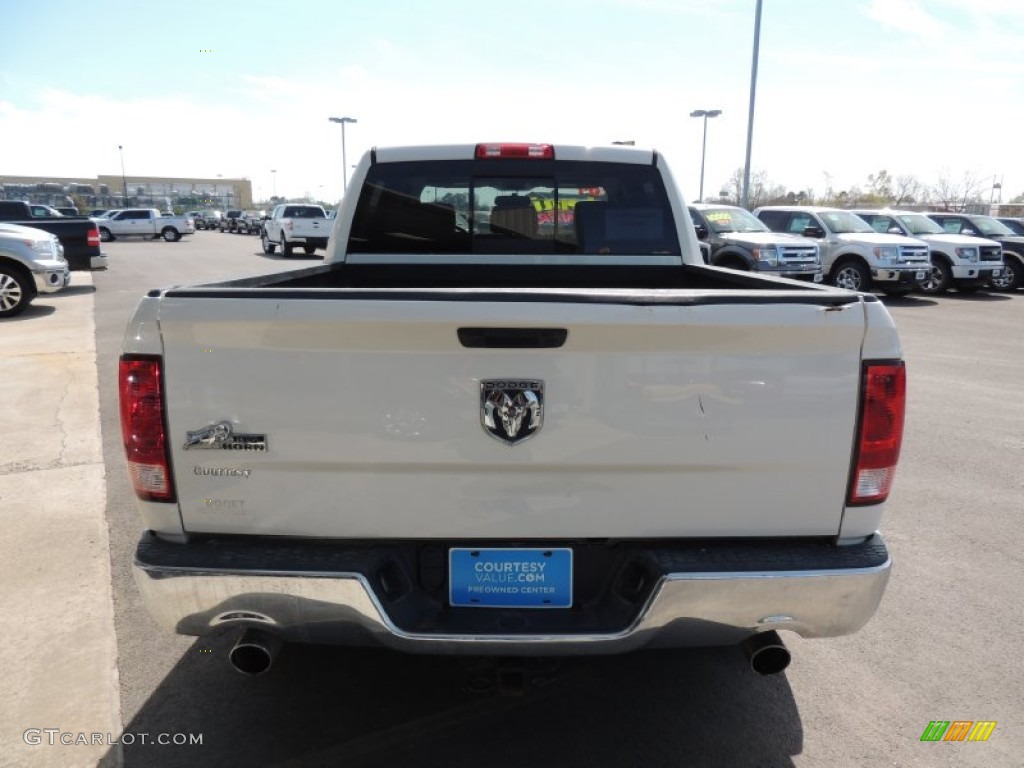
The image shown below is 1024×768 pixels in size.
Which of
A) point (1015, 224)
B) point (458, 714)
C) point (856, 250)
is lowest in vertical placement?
point (458, 714)

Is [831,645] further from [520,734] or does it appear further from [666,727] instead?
[520,734]

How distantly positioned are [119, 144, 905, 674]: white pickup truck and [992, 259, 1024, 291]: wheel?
20805mm

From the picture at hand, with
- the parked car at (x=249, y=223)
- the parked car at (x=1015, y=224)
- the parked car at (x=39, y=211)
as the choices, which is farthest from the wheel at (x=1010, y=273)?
the parked car at (x=249, y=223)

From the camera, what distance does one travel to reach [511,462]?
222 centimetres

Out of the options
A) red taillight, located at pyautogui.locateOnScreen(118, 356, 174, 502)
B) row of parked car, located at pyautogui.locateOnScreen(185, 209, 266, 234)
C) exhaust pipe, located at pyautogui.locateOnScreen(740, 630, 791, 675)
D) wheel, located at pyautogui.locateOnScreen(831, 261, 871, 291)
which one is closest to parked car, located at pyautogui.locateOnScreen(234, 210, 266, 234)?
row of parked car, located at pyautogui.locateOnScreen(185, 209, 266, 234)

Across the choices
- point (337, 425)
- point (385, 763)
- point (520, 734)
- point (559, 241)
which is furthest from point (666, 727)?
point (559, 241)

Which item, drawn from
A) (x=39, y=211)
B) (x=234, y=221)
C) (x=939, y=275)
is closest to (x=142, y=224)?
(x=234, y=221)

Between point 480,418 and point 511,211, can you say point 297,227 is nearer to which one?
point 511,211

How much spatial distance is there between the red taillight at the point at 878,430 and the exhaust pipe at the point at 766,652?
0.54 meters

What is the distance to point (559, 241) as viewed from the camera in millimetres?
4316

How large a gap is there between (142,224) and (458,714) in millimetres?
50106

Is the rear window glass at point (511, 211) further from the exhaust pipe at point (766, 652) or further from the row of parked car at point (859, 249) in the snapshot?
the row of parked car at point (859, 249)

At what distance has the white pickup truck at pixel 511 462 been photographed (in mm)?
2160

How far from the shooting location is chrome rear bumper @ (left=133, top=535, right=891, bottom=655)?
2.20 meters
